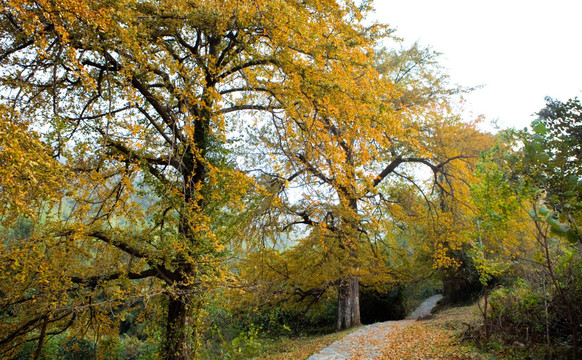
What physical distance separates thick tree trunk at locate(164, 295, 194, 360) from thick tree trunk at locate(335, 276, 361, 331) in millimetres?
6256

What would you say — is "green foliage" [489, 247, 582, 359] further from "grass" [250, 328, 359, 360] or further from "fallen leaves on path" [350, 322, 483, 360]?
"grass" [250, 328, 359, 360]

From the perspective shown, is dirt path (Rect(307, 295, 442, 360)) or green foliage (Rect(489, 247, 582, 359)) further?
dirt path (Rect(307, 295, 442, 360))

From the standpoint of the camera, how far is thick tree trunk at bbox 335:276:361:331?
11.4m

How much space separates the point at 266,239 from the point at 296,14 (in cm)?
561

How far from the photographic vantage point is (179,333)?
6.21 metres

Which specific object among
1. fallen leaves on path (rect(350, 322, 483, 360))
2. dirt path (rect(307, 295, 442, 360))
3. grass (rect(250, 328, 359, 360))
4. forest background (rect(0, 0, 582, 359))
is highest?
forest background (rect(0, 0, 582, 359))

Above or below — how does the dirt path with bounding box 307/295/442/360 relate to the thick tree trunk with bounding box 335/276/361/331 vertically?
below

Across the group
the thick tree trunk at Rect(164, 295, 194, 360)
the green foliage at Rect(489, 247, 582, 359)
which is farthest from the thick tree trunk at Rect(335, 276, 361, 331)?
the thick tree trunk at Rect(164, 295, 194, 360)

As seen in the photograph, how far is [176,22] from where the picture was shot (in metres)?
5.27

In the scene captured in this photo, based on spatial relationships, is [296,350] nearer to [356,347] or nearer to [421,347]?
[356,347]

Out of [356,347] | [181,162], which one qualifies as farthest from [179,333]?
[356,347]

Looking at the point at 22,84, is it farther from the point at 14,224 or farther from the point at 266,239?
the point at 266,239

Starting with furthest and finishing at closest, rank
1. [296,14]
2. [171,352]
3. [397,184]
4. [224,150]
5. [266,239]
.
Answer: [397,184], [266,239], [224,150], [171,352], [296,14]

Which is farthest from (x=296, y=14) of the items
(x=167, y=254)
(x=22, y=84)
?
(x=167, y=254)
